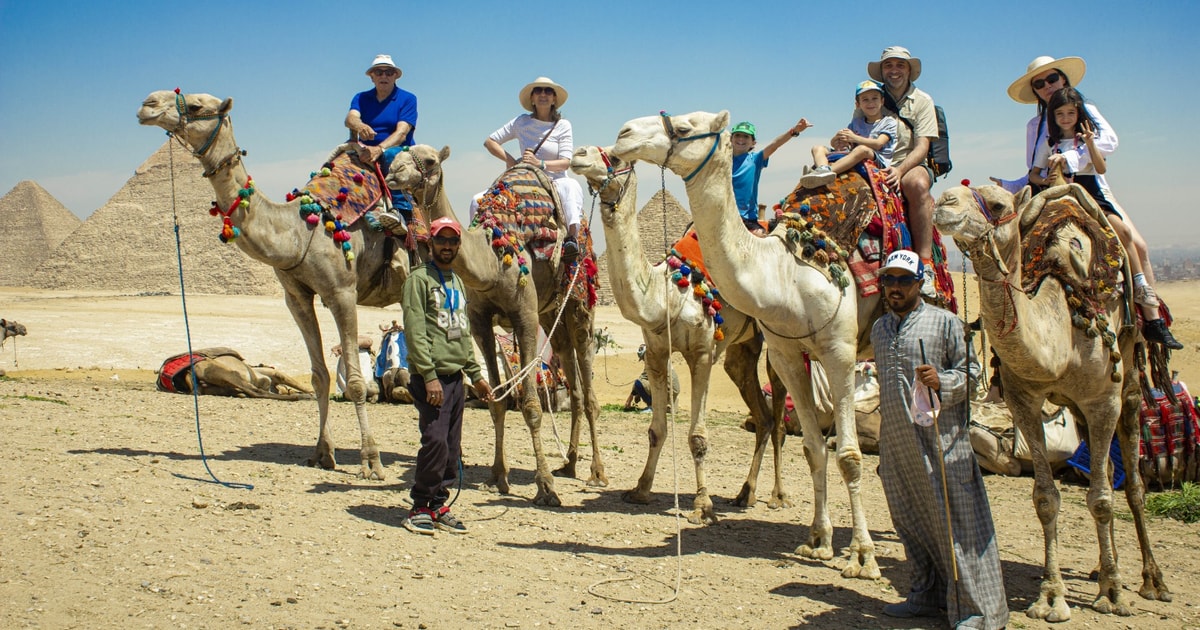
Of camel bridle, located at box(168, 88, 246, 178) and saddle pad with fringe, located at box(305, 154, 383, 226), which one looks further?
saddle pad with fringe, located at box(305, 154, 383, 226)

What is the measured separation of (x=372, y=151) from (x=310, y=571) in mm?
4636

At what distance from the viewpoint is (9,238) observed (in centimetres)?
12019

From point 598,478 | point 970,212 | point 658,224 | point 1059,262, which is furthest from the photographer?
point 658,224

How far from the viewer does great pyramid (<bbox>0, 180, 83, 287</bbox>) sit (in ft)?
378

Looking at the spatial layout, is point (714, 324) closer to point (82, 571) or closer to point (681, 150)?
point (681, 150)

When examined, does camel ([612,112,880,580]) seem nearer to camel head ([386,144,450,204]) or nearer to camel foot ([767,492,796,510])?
camel foot ([767,492,796,510])

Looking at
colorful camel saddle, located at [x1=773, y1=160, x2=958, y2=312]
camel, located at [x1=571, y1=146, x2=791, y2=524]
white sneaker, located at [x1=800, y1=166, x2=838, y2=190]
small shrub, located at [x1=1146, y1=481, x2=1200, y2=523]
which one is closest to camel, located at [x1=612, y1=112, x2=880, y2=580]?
colorful camel saddle, located at [x1=773, y1=160, x2=958, y2=312]

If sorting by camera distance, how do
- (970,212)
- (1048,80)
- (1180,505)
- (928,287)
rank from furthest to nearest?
1. (1180,505)
2. (1048,80)
3. (928,287)
4. (970,212)

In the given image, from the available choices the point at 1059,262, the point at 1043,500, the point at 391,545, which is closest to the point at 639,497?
the point at 391,545

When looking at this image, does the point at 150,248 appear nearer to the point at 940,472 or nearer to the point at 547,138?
the point at 547,138

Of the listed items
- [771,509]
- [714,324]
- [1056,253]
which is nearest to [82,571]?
[714,324]

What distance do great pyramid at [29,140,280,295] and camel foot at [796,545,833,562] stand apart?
8544 centimetres

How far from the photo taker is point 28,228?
121 m

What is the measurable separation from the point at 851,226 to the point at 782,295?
964mm
